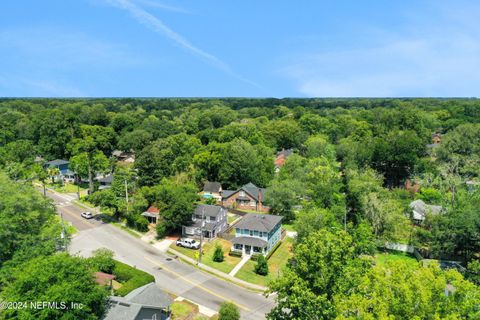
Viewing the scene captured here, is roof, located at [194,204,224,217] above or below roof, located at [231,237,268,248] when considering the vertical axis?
above

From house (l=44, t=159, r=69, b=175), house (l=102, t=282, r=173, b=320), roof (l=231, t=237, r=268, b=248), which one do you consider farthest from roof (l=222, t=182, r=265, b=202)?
house (l=44, t=159, r=69, b=175)

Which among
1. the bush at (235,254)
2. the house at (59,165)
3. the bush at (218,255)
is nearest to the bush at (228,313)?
the bush at (218,255)

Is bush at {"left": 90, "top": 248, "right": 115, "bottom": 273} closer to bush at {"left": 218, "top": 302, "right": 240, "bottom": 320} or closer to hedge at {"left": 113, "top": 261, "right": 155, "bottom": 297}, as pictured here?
hedge at {"left": 113, "top": 261, "right": 155, "bottom": 297}

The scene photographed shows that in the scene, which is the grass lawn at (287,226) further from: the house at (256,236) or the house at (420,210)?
the house at (420,210)

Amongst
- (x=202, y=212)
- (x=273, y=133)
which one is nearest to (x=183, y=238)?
(x=202, y=212)

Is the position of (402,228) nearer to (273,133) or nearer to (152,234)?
(152,234)

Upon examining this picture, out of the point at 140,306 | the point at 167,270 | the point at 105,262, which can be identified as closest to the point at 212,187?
the point at 167,270
